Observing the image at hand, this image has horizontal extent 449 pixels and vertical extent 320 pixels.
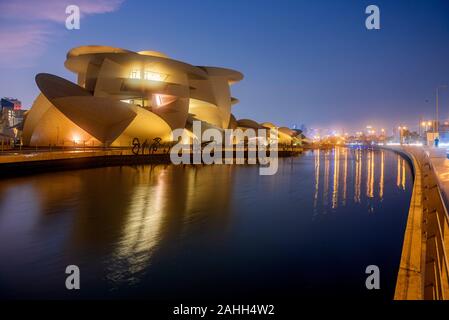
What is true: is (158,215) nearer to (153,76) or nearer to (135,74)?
Result: (135,74)

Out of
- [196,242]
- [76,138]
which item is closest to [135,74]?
[76,138]

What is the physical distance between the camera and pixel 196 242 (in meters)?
7.45

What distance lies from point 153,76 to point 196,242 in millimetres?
40644

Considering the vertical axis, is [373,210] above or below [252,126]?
below

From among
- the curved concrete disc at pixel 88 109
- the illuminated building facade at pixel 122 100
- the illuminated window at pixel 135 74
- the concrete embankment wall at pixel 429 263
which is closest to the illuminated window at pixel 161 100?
the illuminated building facade at pixel 122 100

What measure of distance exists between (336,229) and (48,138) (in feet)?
102

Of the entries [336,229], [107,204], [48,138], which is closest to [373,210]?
[336,229]

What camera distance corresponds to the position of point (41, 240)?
7.54 meters

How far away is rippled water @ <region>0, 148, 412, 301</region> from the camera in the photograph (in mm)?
5238

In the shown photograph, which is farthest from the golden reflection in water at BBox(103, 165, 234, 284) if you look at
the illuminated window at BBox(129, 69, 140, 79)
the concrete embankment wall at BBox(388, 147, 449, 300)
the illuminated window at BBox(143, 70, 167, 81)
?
the illuminated window at BBox(143, 70, 167, 81)

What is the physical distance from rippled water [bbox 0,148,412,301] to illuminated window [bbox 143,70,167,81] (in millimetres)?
31796

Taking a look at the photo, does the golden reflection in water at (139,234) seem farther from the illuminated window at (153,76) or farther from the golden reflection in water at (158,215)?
the illuminated window at (153,76)

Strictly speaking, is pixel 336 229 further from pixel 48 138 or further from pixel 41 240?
pixel 48 138
